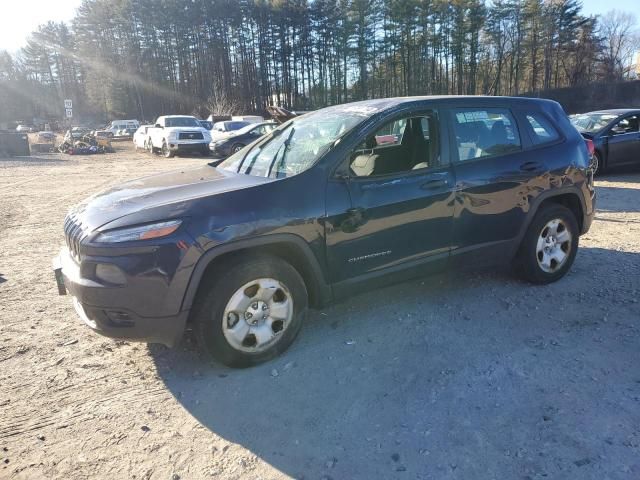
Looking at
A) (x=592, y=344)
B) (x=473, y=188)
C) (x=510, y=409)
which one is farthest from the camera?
(x=473, y=188)

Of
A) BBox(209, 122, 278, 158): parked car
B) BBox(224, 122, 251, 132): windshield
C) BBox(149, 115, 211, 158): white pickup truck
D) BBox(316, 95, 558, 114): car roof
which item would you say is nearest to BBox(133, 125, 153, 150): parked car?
BBox(149, 115, 211, 158): white pickup truck

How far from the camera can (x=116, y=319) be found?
9.42 feet

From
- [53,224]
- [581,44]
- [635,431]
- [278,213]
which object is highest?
[581,44]

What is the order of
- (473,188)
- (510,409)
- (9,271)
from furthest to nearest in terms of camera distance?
(9,271) → (473,188) → (510,409)

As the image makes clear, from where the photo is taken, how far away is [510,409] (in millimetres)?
2748

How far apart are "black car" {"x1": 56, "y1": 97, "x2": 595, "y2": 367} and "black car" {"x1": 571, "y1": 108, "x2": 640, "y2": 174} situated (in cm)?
703

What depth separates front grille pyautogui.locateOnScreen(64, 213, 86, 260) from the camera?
3006mm

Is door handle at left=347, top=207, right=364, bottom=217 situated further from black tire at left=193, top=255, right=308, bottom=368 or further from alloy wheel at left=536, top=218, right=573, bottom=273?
alloy wheel at left=536, top=218, right=573, bottom=273

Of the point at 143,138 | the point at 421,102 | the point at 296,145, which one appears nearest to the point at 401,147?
the point at 421,102

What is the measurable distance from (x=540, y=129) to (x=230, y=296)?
3.26 metres

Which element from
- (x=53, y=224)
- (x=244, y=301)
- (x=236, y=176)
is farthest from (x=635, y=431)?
(x=53, y=224)

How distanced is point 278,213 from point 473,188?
68.1 inches

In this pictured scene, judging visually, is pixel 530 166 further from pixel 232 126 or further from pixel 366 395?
pixel 232 126

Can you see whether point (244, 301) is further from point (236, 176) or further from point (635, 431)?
point (635, 431)
